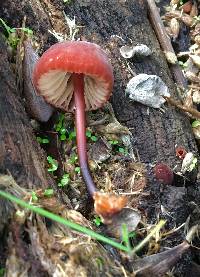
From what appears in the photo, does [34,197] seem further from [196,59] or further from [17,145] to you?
[196,59]

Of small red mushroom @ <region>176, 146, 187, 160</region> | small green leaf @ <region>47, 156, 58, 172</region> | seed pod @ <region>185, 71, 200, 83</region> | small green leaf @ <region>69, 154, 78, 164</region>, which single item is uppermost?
seed pod @ <region>185, 71, 200, 83</region>

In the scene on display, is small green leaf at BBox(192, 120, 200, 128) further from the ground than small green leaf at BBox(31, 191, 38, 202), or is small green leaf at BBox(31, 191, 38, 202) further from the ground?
small green leaf at BBox(31, 191, 38, 202)

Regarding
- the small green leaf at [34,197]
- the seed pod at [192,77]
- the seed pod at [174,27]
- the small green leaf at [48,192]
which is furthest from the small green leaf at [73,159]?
the seed pod at [174,27]

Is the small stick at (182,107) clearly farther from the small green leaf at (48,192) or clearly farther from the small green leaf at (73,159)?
the small green leaf at (48,192)

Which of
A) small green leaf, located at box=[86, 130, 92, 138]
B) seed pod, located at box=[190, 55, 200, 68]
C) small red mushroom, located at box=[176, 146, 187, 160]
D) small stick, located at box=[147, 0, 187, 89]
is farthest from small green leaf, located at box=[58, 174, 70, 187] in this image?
seed pod, located at box=[190, 55, 200, 68]

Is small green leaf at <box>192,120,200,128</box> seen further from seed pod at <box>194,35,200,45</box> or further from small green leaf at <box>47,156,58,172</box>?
small green leaf at <box>47,156,58,172</box>

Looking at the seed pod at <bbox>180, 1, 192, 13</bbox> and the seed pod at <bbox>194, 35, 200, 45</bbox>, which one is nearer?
the seed pod at <bbox>194, 35, 200, 45</bbox>

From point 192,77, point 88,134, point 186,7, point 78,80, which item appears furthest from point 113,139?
point 186,7

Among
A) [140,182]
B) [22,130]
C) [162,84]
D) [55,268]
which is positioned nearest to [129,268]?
[55,268]
